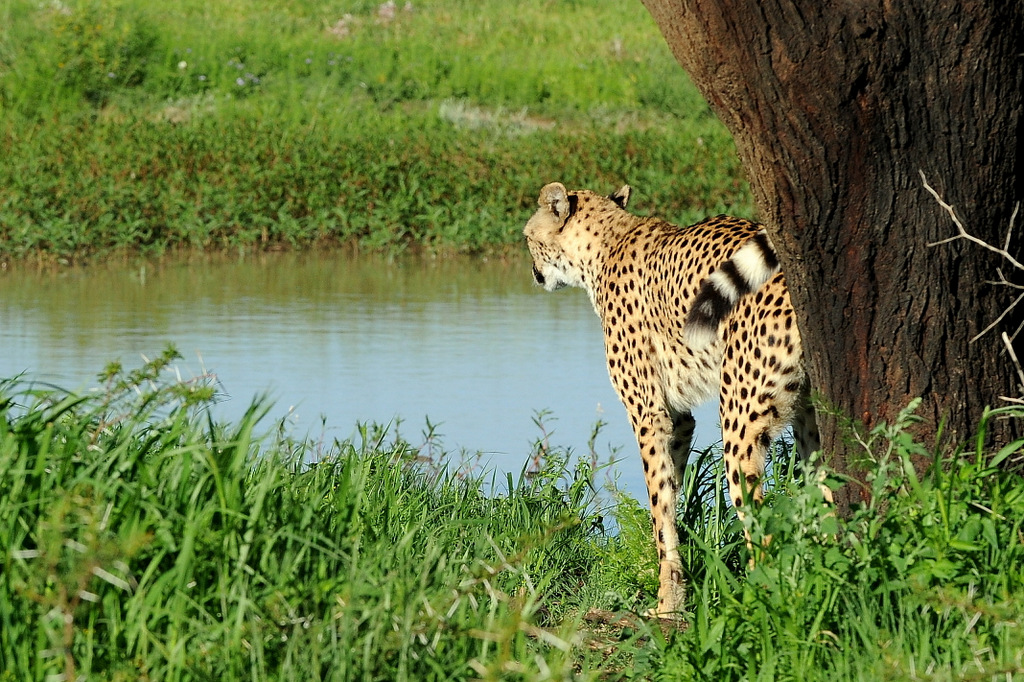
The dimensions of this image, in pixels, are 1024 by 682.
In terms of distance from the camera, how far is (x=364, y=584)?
2.52m

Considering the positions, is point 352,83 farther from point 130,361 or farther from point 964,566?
point 964,566

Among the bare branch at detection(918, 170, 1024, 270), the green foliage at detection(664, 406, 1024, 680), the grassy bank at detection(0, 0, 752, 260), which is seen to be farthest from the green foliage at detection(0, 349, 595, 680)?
the grassy bank at detection(0, 0, 752, 260)

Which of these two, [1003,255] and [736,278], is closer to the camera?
[1003,255]

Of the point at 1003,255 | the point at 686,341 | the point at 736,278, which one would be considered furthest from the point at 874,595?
the point at 686,341

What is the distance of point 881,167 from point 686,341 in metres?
0.79

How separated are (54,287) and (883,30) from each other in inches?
248

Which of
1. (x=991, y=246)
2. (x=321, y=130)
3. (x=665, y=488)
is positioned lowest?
(x=665, y=488)

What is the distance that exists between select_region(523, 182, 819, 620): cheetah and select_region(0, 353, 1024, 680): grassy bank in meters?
0.33

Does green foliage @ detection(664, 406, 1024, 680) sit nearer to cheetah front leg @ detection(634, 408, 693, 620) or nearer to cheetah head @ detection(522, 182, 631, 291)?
cheetah front leg @ detection(634, 408, 693, 620)

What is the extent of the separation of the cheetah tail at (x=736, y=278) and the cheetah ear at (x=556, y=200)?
114 cm

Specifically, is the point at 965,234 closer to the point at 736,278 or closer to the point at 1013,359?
the point at 1013,359

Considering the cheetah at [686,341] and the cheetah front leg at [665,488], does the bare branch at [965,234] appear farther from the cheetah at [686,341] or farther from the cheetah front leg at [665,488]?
the cheetah front leg at [665,488]

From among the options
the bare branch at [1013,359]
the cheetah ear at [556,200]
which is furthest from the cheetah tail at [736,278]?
the cheetah ear at [556,200]

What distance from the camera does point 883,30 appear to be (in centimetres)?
301
